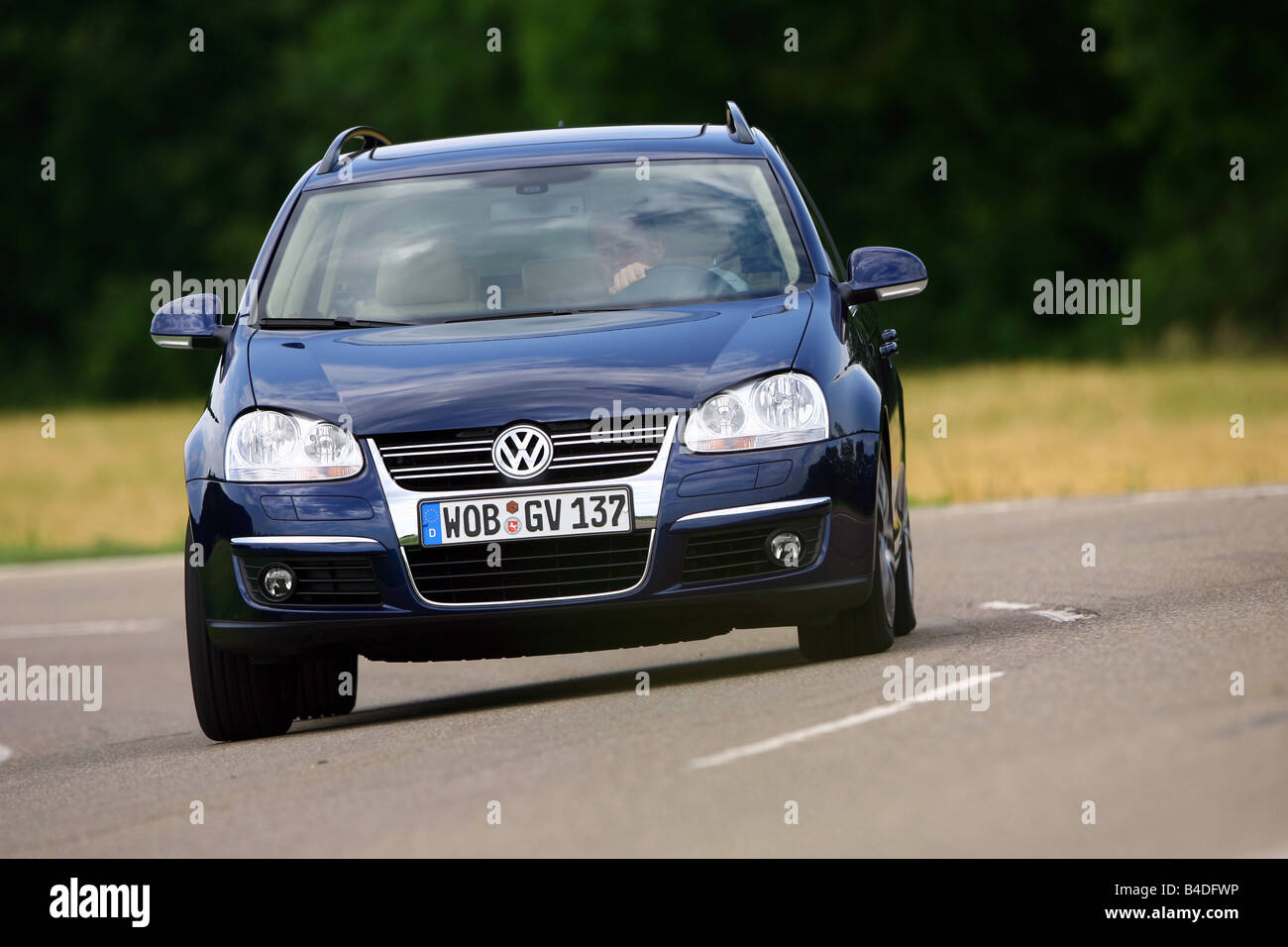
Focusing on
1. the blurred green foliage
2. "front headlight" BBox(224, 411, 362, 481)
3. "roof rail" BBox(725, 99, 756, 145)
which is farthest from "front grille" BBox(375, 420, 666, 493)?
the blurred green foliage

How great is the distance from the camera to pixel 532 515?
7.21m

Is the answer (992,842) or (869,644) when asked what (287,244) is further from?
(992,842)

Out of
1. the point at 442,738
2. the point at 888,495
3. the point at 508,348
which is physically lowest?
the point at 442,738

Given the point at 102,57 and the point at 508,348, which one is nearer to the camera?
the point at 508,348

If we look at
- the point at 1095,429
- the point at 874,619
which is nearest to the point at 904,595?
the point at 874,619

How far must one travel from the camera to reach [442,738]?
732 centimetres

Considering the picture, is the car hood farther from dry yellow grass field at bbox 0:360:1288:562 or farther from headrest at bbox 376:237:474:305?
dry yellow grass field at bbox 0:360:1288:562

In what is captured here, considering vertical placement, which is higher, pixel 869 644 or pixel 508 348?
pixel 508 348

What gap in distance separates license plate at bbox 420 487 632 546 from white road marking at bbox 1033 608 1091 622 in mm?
2431

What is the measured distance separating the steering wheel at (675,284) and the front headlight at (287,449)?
1259 millimetres

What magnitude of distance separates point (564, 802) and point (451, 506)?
5.37 ft
